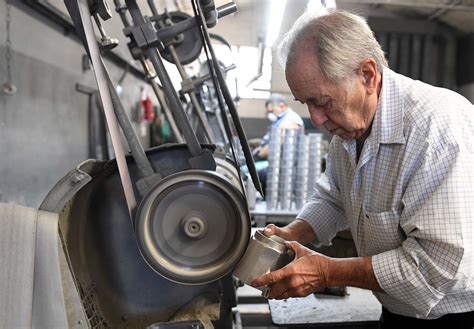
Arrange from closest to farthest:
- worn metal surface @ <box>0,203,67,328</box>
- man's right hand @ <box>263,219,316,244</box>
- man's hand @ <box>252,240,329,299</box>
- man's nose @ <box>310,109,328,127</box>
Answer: worn metal surface @ <box>0,203,67,328</box> < man's hand @ <box>252,240,329,299</box> < man's nose @ <box>310,109,328,127</box> < man's right hand @ <box>263,219,316,244</box>

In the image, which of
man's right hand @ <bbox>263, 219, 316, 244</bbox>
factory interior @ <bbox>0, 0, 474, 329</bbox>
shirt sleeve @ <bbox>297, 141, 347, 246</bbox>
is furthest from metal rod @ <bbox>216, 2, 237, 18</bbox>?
A: man's right hand @ <bbox>263, 219, 316, 244</bbox>

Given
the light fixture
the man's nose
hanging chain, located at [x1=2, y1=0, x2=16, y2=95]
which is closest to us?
the man's nose

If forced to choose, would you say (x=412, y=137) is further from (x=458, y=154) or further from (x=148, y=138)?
(x=148, y=138)

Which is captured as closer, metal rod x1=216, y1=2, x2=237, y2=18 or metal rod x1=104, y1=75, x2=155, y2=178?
metal rod x1=104, y1=75, x2=155, y2=178

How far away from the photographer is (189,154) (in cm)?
104

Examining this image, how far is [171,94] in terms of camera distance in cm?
107

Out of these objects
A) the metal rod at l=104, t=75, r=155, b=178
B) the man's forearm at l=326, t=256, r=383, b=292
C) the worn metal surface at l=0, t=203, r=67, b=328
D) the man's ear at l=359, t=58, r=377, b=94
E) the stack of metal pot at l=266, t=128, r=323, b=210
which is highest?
the man's ear at l=359, t=58, r=377, b=94

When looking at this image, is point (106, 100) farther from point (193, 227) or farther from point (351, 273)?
point (351, 273)

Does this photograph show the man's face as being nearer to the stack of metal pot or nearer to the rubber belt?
the rubber belt

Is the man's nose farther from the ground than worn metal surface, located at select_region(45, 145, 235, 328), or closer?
farther from the ground

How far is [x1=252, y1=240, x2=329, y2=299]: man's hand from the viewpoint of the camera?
0.89 meters

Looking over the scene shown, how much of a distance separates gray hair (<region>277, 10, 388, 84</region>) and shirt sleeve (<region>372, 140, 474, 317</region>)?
0.27 meters

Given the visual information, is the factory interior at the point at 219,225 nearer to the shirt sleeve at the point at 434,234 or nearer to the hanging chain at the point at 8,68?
the shirt sleeve at the point at 434,234

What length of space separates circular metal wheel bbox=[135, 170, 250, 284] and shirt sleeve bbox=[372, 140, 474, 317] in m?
0.34
